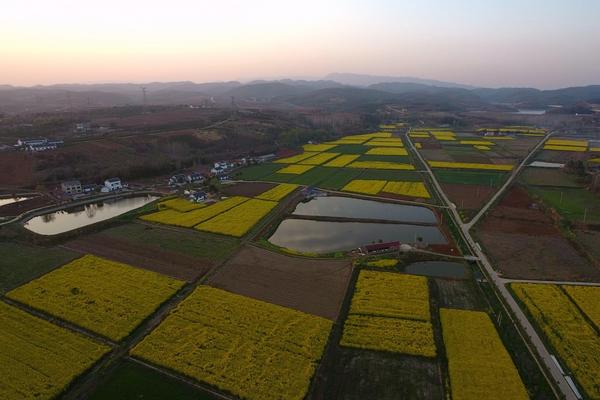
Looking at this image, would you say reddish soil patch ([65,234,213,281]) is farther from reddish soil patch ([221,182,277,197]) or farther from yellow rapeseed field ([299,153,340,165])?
yellow rapeseed field ([299,153,340,165])

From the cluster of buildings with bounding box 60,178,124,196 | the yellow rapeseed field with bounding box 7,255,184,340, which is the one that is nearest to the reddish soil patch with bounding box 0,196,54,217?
the cluster of buildings with bounding box 60,178,124,196

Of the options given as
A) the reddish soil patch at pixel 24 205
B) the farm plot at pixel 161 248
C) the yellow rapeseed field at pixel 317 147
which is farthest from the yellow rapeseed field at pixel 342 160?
the reddish soil patch at pixel 24 205

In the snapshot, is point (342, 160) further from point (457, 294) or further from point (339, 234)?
point (457, 294)

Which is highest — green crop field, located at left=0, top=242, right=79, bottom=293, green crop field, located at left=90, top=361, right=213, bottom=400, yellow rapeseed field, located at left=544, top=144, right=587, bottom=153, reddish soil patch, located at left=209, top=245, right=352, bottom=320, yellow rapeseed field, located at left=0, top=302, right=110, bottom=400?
yellow rapeseed field, located at left=544, top=144, right=587, bottom=153

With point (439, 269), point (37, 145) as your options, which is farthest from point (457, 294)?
point (37, 145)

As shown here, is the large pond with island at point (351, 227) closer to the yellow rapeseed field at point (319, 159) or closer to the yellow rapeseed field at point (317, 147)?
the yellow rapeseed field at point (319, 159)

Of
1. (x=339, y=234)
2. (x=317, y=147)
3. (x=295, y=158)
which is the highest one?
(x=317, y=147)
